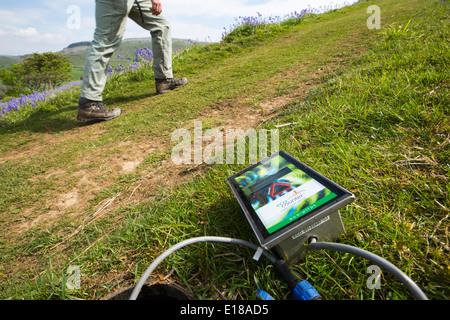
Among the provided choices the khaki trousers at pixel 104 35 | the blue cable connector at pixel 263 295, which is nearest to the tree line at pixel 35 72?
→ the khaki trousers at pixel 104 35

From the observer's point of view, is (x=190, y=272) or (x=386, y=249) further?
(x=190, y=272)

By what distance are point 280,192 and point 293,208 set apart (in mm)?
127

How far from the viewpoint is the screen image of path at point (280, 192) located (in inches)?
40.2

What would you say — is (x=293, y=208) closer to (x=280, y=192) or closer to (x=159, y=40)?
(x=280, y=192)

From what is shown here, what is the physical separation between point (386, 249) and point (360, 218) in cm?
18

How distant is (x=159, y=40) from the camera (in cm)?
388

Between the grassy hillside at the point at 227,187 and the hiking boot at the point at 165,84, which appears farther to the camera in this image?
the hiking boot at the point at 165,84

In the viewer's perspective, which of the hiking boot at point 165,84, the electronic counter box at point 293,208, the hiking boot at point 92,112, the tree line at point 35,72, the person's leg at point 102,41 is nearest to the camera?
the electronic counter box at point 293,208

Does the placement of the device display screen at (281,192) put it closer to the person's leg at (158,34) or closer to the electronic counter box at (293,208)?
the electronic counter box at (293,208)

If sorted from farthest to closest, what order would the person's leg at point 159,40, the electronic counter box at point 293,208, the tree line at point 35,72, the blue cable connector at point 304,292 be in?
1. the tree line at point 35,72
2. the person's leg at point 159,40
3. the electronic counter box at point 293,208
4. the blue cable connector at point 304,292

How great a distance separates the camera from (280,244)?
3.24ft
